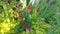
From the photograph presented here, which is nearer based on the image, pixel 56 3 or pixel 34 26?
pixel 34 26

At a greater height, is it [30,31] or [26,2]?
[26,2]

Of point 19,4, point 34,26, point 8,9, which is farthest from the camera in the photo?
point 19,4

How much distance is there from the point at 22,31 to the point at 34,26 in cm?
15

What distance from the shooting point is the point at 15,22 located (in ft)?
6.28

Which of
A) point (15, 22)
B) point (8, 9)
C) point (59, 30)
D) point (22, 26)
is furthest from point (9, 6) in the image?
point (59, 30)

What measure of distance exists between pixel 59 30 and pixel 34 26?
0.83 feet

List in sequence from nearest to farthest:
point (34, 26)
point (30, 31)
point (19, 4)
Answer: point (30, 31) → point (34, 26) → point (19, 4)

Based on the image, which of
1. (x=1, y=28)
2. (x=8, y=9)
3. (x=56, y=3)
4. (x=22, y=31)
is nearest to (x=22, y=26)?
(x=22, y=31)

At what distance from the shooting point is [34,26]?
74.8 inches

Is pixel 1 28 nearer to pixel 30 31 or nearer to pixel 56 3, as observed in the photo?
pixel 30 31

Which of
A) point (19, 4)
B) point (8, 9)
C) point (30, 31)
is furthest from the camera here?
point (19, 4)

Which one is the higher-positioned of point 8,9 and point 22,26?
point 8,9

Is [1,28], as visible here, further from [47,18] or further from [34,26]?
[47,18]

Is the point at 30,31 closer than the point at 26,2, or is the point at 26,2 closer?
the point at 30,31
